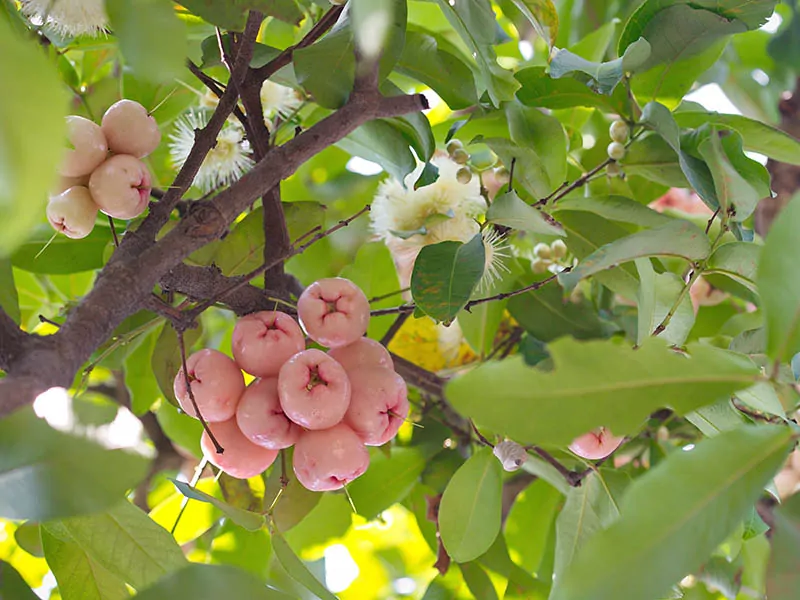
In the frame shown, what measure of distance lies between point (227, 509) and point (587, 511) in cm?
28

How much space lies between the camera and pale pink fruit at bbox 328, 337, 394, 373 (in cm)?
50

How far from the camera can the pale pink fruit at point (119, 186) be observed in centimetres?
46

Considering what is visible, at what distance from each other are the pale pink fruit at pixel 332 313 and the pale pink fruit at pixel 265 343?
0.01m

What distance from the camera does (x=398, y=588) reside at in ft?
3.80

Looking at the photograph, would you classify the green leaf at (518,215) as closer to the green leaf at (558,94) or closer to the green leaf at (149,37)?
the green leaf at (558,94)

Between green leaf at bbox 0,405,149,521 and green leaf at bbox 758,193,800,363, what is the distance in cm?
26

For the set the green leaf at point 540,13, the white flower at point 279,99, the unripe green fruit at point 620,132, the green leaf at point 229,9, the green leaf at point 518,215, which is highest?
the green leaf at point 229,9

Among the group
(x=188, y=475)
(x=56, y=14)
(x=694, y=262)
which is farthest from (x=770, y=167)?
(x=56, y=14)

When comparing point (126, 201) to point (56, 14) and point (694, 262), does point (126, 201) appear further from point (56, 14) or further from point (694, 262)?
point (694, 262)

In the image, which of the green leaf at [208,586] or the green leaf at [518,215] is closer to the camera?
the green leaf at [208,586]

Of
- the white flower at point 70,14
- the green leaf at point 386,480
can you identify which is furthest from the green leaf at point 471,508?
the white flower at point 70,14

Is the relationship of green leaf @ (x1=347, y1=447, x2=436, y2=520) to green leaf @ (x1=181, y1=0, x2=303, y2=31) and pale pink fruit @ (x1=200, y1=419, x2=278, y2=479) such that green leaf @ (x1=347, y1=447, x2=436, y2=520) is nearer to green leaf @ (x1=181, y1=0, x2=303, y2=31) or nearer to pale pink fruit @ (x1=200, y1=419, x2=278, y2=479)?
pale pink fruit @ (x1=200, y1=419, x2=278, y2=479)

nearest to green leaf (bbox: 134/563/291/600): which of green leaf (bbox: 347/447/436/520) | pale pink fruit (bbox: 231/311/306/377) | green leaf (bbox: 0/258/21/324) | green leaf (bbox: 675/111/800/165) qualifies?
pale pink fruit (bbox: 231/311/306/377)

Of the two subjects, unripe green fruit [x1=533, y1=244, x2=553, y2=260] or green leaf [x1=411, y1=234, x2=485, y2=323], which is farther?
unripe green fruit [x1=533, y1=244, x2=553, y2=260]
